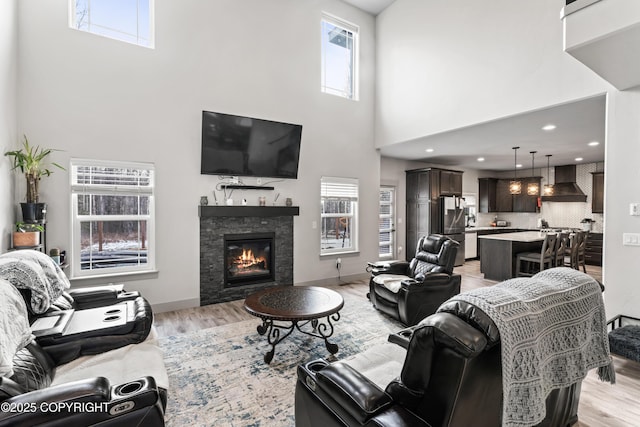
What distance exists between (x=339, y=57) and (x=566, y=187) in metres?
7.27

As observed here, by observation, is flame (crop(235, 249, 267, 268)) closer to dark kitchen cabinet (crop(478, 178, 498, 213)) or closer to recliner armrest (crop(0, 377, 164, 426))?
recliner armrest (crop(0, 377, 164, 426))

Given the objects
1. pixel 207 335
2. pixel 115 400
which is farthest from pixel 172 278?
pixel 115 400

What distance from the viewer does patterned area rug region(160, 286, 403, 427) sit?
7.27ft

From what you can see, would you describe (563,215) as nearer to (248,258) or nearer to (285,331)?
(248,258)

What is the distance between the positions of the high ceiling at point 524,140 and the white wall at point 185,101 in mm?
1590

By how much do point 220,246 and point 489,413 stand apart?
416cm

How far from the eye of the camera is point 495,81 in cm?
425

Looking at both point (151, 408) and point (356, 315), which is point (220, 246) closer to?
point (356, 315)

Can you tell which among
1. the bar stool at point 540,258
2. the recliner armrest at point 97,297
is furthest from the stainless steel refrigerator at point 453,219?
the recliner armrest at point 97,297

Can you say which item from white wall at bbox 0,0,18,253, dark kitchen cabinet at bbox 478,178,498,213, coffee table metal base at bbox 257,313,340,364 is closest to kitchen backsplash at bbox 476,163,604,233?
dark kitchen cabinet at bbox 478,178,498,213

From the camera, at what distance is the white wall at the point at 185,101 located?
12.2 feet

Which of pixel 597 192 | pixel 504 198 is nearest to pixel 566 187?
pixel 597 192

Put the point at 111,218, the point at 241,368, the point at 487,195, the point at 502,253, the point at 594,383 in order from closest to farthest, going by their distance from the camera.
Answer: the point at 594,383
the point at 241,368
the point at 111,218
the point at 502,253
the point at 487,195

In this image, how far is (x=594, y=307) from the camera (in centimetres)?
171
